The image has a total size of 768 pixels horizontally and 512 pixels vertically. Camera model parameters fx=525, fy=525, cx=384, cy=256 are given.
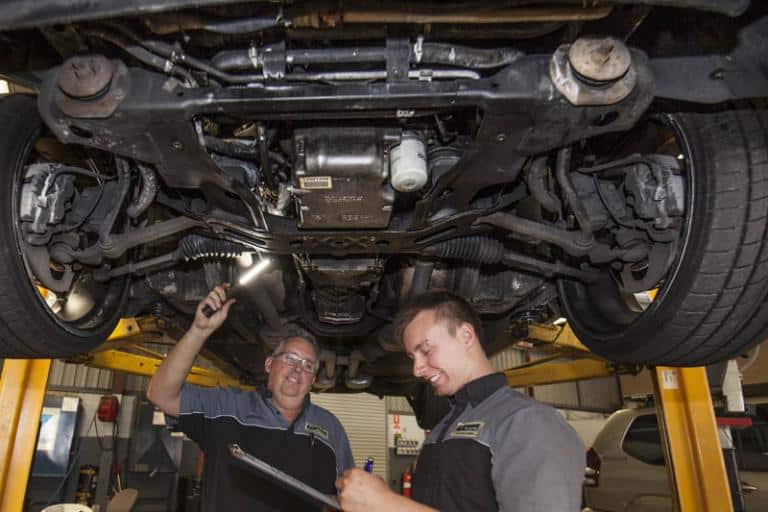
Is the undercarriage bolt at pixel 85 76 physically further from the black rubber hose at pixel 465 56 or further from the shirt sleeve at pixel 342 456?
the shirt sleeve at pixel 342 456

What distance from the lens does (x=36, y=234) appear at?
164 centimetres

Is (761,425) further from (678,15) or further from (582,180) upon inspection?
(678,15)

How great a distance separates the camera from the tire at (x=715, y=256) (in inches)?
53.8

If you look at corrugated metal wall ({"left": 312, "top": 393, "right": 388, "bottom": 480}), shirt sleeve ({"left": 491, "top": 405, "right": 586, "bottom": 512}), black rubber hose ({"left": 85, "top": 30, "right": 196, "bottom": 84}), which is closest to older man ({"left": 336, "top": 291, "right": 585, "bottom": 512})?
shirt sleeve ({"left": 491, "top": 405, "right": 586, "bottom": 512})

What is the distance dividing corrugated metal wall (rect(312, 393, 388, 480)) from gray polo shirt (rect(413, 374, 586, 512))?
1053 centimetres

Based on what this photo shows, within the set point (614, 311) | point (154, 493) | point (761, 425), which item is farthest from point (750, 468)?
point (154, 493)

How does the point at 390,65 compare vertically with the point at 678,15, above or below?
below

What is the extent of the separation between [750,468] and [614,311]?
231 inches

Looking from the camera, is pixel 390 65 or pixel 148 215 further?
pixel 148 215

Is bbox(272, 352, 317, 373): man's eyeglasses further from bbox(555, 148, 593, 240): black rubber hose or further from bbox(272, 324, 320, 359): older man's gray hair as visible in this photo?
bbox(555, 148, 593, 240): black rubber hose

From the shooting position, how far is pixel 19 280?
1.57m

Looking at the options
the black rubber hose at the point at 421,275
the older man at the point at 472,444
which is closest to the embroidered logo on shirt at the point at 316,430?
the black rubber hose at the point at 421,275

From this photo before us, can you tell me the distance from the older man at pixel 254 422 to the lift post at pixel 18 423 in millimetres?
1112

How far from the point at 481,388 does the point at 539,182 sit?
0.63m
